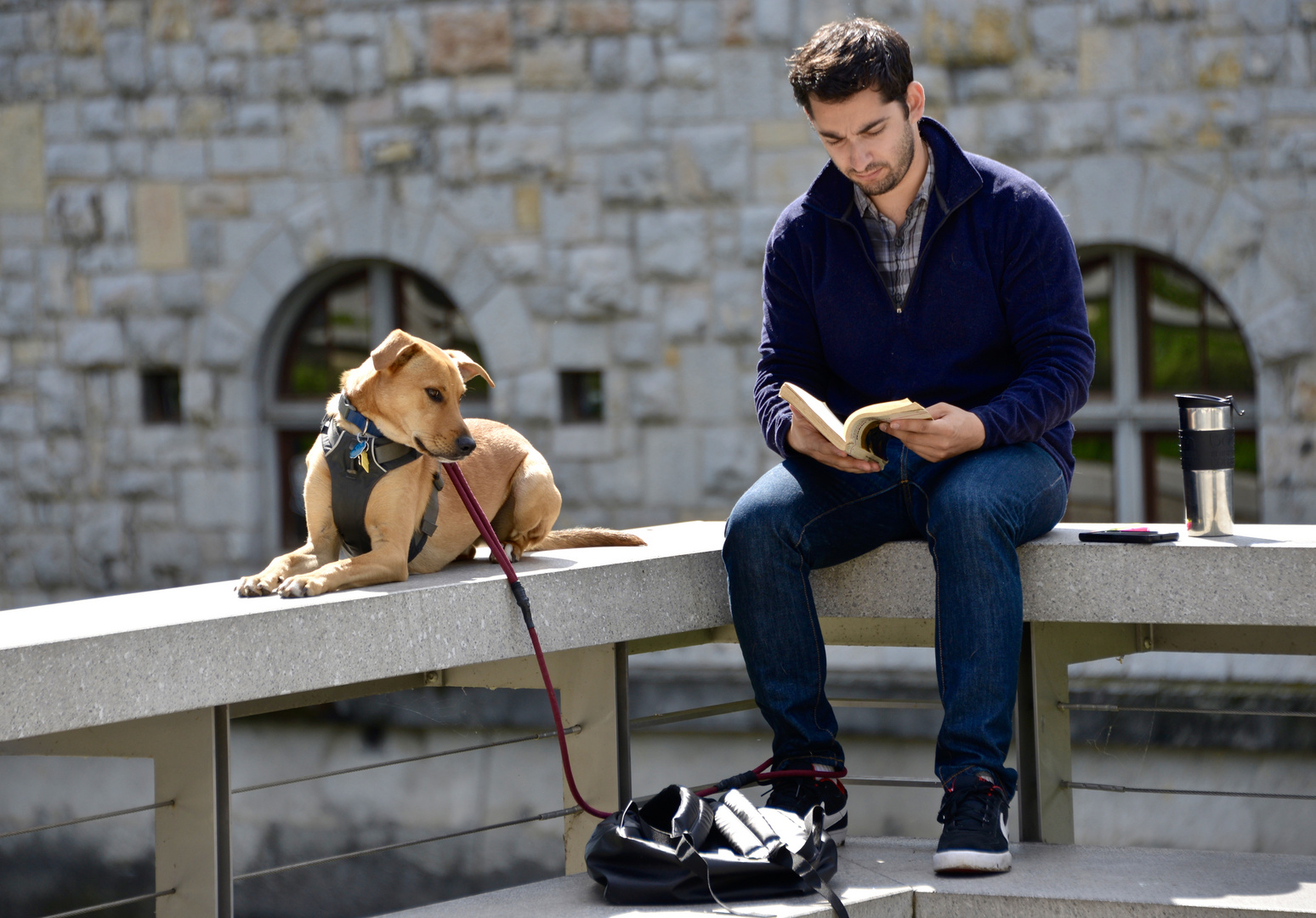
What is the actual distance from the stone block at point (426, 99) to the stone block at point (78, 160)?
1773mm

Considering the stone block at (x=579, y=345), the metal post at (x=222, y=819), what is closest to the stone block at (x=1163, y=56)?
the stone block at (x=579, y=345)

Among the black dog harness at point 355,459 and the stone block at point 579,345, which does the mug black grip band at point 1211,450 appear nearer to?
the black dog harness at point 355,459

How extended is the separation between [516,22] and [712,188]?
1.31m

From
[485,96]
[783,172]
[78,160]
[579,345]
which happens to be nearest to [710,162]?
[783,172]

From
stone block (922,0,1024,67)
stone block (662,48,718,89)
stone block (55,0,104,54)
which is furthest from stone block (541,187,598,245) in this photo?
stone block (55,0,104,54)

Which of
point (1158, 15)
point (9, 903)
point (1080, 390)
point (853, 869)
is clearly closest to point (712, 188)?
point (1158, 15)

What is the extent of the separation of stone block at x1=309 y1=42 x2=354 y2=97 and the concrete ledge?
15.4 feet

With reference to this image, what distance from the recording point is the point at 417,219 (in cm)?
715

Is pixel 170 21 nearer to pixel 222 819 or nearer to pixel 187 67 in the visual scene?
pixel 187 67

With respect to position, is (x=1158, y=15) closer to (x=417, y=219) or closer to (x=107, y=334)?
(x=417, y=219)

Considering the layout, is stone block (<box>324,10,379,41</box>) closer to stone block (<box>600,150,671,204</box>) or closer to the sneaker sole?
stone block (<box>600,150,671,204</box>)

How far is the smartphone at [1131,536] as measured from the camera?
2.85 m

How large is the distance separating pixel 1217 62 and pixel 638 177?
2.66m

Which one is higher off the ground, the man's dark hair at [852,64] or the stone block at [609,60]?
the stone block at [609,60]
